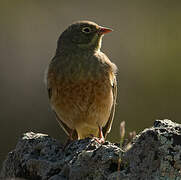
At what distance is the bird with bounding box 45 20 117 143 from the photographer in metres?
9.68

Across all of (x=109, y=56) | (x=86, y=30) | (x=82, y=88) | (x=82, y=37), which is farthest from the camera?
(x=109, y=56)

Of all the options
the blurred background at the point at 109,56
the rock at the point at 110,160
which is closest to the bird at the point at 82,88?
the rock at the point at 110,160

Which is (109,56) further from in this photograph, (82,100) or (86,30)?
(82,100)

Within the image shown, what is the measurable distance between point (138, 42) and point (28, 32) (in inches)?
131

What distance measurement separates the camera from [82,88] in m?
9.65

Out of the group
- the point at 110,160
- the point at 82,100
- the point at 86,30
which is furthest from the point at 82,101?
the point at 110,160

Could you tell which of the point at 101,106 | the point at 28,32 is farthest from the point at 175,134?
the point at 28,32

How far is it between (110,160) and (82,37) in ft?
11.2

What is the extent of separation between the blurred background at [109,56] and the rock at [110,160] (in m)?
8.41

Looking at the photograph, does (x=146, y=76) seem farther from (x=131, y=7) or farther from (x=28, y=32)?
(x=131, y=7)

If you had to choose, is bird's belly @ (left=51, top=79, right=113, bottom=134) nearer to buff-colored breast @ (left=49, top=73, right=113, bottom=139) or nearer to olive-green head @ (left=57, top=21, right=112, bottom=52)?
buff-colored breast @ (left=49, top=73, right=113, bottom=139)

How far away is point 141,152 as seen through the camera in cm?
723

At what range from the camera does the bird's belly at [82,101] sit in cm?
966

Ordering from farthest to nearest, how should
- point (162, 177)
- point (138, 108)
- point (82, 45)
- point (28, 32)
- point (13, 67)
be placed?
point (28, 32), point (13, 67), point (138, 108), point (82, 45), point (162, 177)
